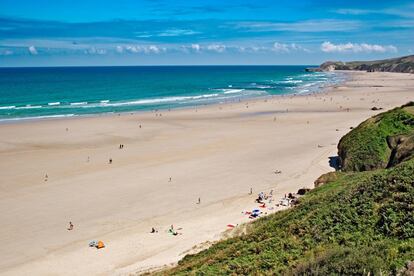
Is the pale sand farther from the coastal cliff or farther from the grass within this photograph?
the coastal cliff

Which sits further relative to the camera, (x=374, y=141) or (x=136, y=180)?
(x=136, y=180)

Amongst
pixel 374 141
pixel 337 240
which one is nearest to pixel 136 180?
pixel 374 141

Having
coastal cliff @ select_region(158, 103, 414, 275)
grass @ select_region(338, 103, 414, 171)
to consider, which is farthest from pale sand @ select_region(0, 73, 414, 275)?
coastal cliff @ select_region(158, 103, 414, 275)

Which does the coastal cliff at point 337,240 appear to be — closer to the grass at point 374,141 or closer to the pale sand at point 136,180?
the pale sand at point 136,180

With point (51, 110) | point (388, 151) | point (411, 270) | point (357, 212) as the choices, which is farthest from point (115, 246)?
point (51, 110)

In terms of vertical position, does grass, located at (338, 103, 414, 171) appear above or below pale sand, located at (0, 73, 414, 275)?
above

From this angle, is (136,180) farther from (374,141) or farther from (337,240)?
(337,240)

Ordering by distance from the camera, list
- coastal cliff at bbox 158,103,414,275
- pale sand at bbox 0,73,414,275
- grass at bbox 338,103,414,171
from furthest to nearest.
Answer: grass at bbox 338,103,414,171 → pale sand at bbox 0,73,414,275 → coastal cliff at bbox 158,103,414,275

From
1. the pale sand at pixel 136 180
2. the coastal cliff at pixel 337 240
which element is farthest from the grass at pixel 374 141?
the coastal cliff at pixel 337 240

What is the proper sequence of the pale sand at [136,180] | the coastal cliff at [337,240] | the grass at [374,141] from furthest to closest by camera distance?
the grass at [374,141] < the pale sand at [136,180] < the coastal cliff at [337,240]

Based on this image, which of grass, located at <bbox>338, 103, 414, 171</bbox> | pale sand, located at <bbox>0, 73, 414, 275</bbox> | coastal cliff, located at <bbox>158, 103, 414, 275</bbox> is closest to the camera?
coastal cliff, located at <bbox>158, 103, 414, 275</bbox>
